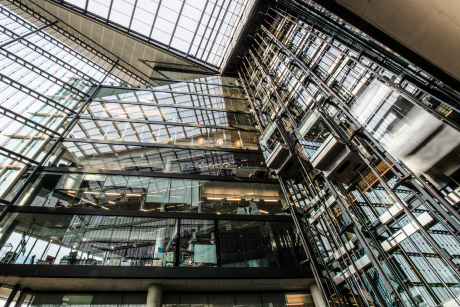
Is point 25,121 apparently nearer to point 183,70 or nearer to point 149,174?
point 149,174

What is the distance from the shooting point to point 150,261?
37.1 feet

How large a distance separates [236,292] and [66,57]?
1109 inches

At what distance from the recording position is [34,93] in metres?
18.5

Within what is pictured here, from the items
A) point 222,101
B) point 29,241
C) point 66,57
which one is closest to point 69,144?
point 29,241

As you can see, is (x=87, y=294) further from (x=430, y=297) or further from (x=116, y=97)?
(x=116, y=97)

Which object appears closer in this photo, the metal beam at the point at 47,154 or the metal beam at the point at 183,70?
the metal beam at the point at 47,154

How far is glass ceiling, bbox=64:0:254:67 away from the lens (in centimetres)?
2358

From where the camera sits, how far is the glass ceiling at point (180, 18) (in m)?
23.6

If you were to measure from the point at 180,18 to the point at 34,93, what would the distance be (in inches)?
612

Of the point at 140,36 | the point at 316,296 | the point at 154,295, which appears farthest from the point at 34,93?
the point at 316,296

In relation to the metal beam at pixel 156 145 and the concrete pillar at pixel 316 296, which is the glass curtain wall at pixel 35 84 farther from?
the concrete pillar at pixel 316 296

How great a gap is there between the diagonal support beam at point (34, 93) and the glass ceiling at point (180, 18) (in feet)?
37.4

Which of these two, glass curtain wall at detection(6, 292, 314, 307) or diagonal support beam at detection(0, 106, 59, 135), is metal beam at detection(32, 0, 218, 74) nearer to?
diagonal support beam at detection(0, 106, 59, 135)

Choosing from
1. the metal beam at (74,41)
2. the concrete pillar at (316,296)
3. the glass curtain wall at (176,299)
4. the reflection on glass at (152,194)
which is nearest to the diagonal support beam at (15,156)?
the reflection on glass at (152,194)
